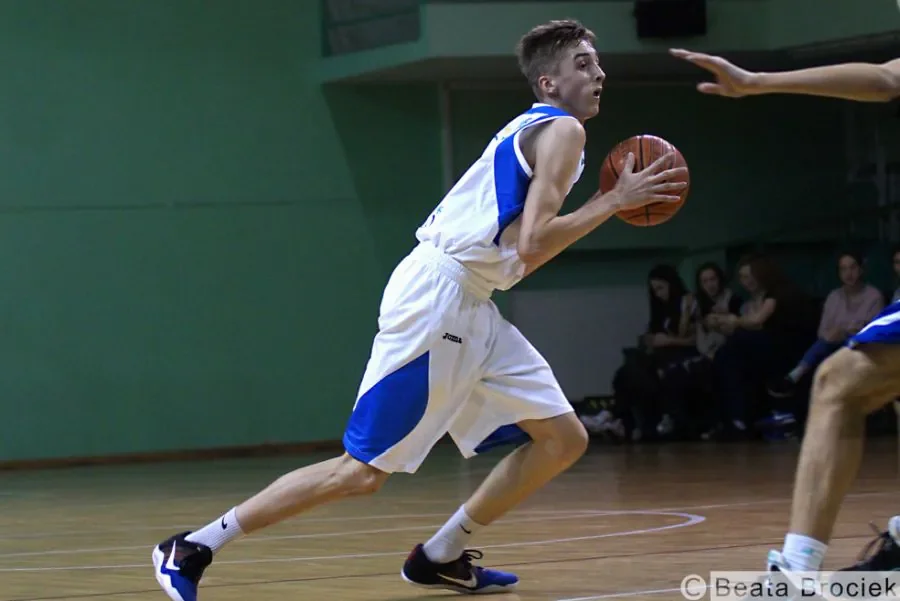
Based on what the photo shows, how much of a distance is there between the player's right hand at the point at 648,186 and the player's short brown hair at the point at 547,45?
0.45 m

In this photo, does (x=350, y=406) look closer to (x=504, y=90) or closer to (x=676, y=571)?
(x=504, y=90)

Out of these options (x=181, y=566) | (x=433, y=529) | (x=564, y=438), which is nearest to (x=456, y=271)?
(x=564, y=438)

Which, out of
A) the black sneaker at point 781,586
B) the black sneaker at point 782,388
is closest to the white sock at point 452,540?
the black sneaker at point 781,586

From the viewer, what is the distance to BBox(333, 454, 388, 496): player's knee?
172 inches

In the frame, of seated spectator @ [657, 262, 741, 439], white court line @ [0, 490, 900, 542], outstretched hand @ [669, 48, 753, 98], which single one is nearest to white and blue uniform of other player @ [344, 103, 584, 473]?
outstretched hand @ [669, 48, 753, 98]

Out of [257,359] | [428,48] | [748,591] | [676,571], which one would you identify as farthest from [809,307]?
[748,591]

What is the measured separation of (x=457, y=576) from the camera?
15.7 feet

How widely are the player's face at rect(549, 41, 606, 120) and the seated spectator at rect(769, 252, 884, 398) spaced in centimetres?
735

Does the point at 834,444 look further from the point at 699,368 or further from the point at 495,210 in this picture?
the point at 699,368

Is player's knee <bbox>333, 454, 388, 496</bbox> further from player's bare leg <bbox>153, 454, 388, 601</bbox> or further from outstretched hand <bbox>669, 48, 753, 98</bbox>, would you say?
outstretched hand <bbox>669, 48, 753, 98</bbox>

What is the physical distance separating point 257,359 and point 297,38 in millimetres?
2782

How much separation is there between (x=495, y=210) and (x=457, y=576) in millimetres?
1153

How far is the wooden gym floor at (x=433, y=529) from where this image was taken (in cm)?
483

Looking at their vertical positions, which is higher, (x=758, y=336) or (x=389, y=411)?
(x=389, y=411)
